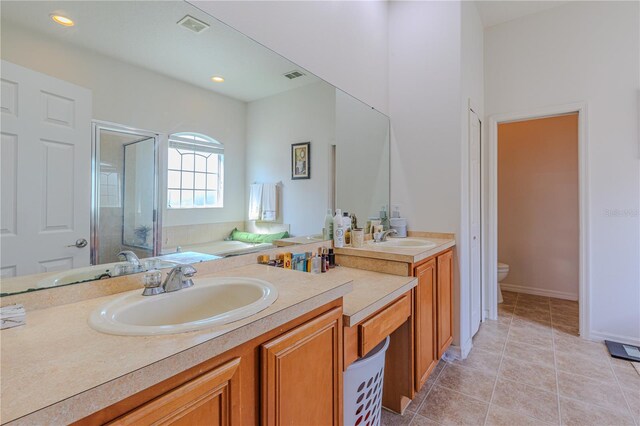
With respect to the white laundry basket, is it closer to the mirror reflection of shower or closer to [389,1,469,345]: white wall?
the mirror reflection of shower

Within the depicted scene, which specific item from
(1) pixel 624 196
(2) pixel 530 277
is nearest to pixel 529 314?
(2) pixel 530 277

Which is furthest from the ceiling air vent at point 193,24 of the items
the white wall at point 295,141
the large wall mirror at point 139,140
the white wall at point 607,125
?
the white wall at point 607,125

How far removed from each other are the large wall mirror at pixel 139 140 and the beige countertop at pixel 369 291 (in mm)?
456

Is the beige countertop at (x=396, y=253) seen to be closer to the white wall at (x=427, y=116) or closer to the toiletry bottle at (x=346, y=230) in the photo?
the toiletry bottle at (x=346, y=230)

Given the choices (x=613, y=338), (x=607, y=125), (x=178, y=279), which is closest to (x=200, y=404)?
(x=178, y=279)

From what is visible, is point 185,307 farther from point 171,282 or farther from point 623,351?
point 623,351

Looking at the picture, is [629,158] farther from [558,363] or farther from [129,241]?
[129,241]

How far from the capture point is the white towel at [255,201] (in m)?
1.52

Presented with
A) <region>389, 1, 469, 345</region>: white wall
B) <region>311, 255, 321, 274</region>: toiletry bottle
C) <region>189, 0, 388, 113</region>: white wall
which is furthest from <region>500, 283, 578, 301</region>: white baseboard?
<region>311, 255, 321, 274</region>: toiletry bottle

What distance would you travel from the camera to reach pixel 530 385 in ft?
6.28

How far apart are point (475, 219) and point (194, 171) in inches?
94.6

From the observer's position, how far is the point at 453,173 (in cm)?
231

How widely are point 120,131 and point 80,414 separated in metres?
0.87

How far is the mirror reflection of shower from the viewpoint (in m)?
0.96
